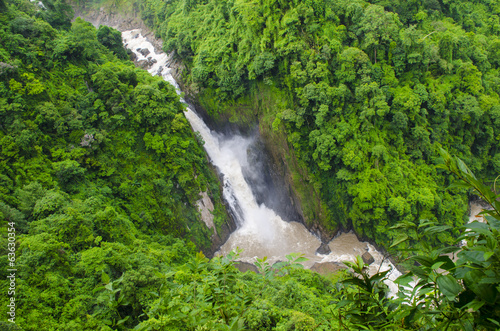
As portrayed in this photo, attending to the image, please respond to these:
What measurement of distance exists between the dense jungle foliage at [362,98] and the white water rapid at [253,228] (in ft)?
4.14

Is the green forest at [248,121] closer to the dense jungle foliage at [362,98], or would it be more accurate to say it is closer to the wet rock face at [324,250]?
the dense jungle foliage at [362,98]

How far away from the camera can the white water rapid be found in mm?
14992

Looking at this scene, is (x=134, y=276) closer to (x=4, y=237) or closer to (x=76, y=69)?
(x=4, y=237)

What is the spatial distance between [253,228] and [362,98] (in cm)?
946

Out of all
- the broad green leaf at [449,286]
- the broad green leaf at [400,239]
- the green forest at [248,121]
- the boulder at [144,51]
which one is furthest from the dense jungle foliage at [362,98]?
the broad green leaf at [449,286]

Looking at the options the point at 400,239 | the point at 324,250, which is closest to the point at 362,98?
the point at 324,250

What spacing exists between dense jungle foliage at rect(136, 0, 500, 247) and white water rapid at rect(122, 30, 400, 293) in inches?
49.7

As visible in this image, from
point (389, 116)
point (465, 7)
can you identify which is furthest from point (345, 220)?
point (465, 7)

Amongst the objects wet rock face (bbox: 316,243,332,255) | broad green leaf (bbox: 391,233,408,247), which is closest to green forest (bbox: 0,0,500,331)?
wet rock face (bbox: 316,243,332,255)

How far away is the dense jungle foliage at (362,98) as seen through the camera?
1386cm

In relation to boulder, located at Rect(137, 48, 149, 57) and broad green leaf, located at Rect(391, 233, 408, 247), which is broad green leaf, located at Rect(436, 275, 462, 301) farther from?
boulder, located at Rect(137, 48, 149, 57)

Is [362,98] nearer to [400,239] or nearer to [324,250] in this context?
[324,250]

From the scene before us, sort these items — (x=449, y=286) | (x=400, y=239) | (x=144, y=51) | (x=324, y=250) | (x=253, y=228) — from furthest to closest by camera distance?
(x=144, y=51) → (x=253, y=228) → (x=324, y=250) → (x=400, y=239) → (x=449, y=286)

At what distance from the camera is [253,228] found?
16.7m
